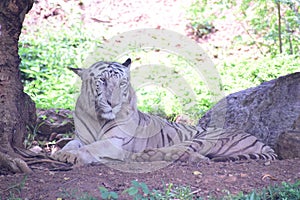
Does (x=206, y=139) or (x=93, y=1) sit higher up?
(x=93, y=1)

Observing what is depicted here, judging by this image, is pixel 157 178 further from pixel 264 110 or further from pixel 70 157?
pixel 264 110

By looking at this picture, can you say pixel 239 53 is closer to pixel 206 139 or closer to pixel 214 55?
pixel 214 55

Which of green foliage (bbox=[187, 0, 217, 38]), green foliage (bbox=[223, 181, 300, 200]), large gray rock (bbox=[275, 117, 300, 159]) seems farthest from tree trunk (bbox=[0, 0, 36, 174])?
green foliage (bbox=[187, 0, 217, 38])

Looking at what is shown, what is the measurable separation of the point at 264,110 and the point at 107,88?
1.80 metres

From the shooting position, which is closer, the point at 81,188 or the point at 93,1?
the point at 81,188

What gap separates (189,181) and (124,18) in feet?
26.3

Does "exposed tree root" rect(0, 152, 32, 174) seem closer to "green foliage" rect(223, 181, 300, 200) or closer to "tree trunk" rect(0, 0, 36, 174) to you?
"tree trunk" rect(0, 0, 36, 174)

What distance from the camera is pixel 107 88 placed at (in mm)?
4812

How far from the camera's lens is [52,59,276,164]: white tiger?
4629mm

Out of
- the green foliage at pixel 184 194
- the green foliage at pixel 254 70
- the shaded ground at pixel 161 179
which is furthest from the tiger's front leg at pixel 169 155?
the green foliage at pixel 254 70

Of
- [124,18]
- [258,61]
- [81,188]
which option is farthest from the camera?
[124,18]

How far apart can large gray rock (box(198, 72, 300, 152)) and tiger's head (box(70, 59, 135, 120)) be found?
54.6 inches

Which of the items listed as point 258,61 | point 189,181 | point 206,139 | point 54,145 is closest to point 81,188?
point 189,181

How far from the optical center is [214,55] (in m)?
10.4
